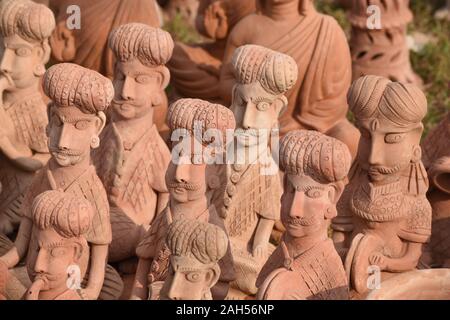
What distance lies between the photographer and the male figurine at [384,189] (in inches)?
237

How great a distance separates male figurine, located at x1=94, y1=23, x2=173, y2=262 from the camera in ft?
21.8

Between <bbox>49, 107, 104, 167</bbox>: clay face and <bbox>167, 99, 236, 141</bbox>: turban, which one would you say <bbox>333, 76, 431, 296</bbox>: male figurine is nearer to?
<bbox>167, 99, 236, 141</bbox>: turban

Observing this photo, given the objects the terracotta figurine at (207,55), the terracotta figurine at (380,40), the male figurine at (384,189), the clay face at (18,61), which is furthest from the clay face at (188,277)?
the terracotta figurine at (380,40)

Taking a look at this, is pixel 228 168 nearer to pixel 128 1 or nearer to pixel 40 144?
pixel 40 144

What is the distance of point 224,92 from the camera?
328 inches

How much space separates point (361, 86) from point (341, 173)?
2.19 feet

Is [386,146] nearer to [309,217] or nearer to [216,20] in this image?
[309,217]

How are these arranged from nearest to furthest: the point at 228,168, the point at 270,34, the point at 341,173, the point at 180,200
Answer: the point at 341,173
the point at 180,200
the point at 228,168
the point at 270,34

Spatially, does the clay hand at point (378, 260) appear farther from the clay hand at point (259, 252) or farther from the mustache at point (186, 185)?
the mustache at point (186, 185)

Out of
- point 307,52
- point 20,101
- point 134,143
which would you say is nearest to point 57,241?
point 134,143

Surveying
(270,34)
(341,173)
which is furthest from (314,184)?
(270,34)

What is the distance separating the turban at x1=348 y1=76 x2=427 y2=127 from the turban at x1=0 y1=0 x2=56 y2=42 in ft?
5.56

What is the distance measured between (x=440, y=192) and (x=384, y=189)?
637 millimetres

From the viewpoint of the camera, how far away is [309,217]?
18.2ft
